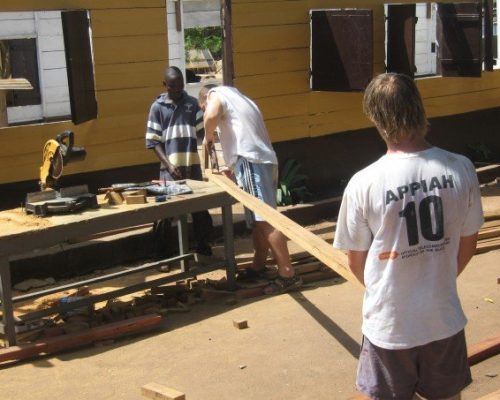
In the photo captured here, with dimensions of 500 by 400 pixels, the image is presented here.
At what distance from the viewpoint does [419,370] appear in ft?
11.3

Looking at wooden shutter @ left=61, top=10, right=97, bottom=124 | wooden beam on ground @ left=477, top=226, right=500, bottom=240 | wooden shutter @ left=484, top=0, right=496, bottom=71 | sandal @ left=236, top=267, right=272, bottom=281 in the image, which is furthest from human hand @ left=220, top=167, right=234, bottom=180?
wooden shutter @ left=484, top=0, right=496, bottom=71

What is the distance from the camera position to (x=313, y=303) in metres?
7.13

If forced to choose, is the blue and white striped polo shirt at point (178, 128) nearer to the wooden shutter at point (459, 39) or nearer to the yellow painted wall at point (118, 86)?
the yellow painted wall at point (118, 86)

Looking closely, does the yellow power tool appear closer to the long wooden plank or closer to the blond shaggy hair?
the long wooden plank

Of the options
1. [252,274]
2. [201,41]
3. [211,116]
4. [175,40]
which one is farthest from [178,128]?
[201,41]

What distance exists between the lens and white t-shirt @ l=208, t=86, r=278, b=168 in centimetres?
720

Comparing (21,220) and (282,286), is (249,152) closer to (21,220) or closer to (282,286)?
(282,286)

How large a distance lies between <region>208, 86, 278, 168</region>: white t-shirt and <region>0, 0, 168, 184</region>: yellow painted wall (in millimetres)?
2381

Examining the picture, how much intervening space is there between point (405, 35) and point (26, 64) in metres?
6.17

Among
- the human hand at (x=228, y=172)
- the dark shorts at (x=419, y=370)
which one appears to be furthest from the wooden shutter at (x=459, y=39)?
the dark shorts at (x=419, y=370)

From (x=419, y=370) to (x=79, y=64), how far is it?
634 cm

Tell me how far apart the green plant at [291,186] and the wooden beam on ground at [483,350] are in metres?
5.34

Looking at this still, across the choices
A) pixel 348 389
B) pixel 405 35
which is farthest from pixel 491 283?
pixel 405 35

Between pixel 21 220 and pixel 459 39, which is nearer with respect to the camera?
pixel 21 220
